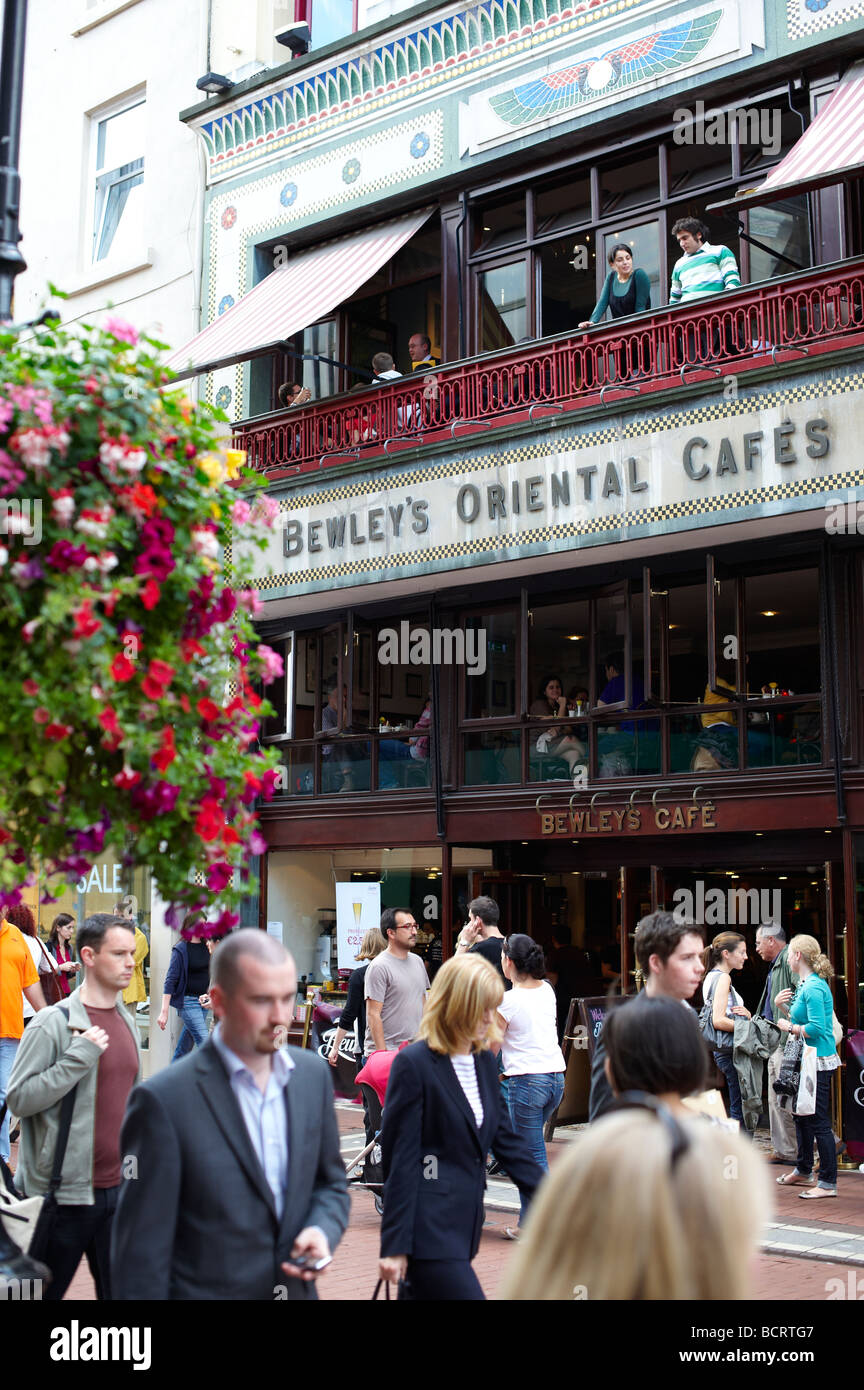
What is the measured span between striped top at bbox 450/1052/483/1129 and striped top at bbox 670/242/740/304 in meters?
9.21

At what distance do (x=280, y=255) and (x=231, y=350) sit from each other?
2.85 meters

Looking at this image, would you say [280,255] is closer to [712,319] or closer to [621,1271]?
[712,319]

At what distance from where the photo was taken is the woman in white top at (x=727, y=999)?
37.4 feet

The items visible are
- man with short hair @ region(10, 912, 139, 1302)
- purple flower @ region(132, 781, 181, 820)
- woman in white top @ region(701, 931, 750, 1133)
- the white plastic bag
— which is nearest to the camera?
purple flower @ region(132, 781, 181, 820)

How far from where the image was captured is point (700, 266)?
1311 cm

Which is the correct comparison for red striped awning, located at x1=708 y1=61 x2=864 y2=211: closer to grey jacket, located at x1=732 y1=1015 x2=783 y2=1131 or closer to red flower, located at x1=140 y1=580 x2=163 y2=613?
grey jacket, located at x1=732 y1=1015 x2=783 y2=1131

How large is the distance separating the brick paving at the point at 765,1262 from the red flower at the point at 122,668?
3.96 m

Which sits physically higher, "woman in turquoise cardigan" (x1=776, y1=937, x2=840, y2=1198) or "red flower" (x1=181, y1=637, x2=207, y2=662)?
"red flower" (x1=181, y1=637, x2=207, y2=662)

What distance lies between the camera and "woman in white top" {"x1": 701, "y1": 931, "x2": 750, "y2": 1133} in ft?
37.4

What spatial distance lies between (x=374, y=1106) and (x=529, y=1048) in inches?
49.7

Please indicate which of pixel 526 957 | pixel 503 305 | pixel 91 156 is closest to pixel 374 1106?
pixel 526 957

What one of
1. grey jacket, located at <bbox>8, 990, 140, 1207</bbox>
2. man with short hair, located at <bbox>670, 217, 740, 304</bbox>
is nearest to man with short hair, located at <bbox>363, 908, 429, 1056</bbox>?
grey jacket, located at <bbox>8, 990, 140, 1207</bbox>

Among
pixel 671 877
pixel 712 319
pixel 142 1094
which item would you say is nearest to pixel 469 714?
pixel 671 877

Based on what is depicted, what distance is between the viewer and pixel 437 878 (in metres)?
15.6
